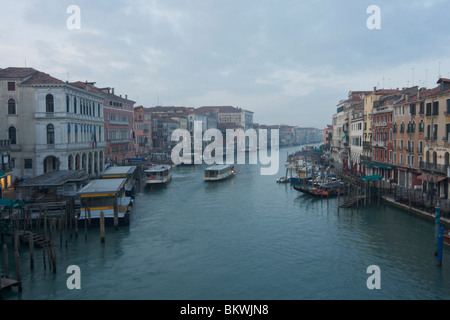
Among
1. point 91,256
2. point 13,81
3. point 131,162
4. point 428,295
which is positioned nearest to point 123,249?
point 91,256

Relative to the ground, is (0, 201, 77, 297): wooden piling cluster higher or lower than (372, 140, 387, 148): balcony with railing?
lower

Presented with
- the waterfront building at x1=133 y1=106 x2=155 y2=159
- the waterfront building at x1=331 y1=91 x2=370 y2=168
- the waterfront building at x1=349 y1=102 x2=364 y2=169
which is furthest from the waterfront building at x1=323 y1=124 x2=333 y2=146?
the waterfront building at x1=133 y1=106 x2=155 y2=159

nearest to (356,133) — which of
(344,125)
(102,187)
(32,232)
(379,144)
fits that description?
(344,125)

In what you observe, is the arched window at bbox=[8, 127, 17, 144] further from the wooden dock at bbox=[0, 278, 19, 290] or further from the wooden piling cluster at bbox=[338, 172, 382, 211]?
the wooden piling cluster at bbox=[338, 172, 382, 211]

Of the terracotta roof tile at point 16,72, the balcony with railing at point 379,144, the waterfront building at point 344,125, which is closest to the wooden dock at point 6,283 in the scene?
the terracotta roof tile at point 16,72

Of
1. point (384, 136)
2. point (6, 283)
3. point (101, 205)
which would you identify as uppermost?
point (384, 136)

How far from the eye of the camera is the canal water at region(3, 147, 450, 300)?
35.0 feet

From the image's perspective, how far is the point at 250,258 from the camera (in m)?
13.2

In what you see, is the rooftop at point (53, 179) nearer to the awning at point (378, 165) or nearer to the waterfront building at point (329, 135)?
the awning at point (378, 165)

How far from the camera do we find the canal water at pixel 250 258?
10.7 m

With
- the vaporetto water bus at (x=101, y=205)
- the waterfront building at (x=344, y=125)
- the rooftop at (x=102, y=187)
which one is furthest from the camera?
the waterfront building at (x=344, y=125)

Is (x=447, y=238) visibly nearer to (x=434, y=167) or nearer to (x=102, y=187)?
(x=434, y=167)

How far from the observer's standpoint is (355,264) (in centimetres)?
1271
